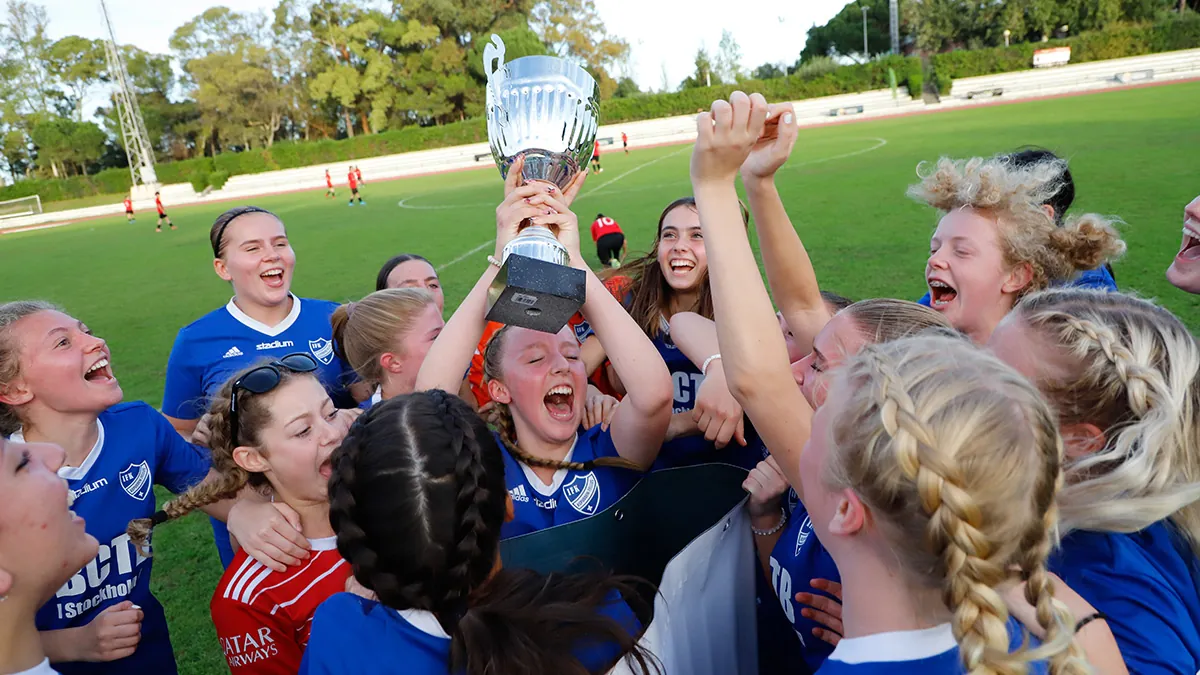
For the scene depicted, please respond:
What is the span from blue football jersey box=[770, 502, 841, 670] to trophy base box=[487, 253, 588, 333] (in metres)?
0.85

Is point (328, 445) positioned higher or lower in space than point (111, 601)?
higher

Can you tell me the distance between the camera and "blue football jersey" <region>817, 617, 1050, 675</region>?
3.94 feet

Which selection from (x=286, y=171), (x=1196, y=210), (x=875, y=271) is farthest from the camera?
(x=286, y=171)

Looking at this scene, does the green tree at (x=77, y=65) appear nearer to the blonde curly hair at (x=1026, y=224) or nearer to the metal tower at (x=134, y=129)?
the metal tower at (x=134, y=129)

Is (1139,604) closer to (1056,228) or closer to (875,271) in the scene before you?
(1056,228)

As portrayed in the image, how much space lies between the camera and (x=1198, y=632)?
4.83 feet

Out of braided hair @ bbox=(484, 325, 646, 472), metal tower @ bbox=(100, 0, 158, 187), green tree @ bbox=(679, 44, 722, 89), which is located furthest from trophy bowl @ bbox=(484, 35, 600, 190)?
green tree @ bbox=(679, 44, 722, 89)

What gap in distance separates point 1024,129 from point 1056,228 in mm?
22617

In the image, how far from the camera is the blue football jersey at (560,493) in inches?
94.9

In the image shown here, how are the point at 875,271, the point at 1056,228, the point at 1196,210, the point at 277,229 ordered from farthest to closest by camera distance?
1. the point at 875,271
2. the point at 277,229
3. the point at 1056,228
4. the point at 1196,210

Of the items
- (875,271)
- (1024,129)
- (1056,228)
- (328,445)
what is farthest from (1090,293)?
(1024,129)

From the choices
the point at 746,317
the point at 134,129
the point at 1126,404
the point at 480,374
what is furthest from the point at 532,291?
the point at 134,129

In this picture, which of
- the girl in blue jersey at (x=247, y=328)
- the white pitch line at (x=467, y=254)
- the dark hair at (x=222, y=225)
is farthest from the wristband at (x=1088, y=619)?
the white pitch line at (x=467, y=254)

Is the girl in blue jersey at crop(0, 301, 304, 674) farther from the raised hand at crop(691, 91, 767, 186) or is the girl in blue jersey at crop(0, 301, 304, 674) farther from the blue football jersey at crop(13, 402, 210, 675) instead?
the raised hand at crop(691, 91, 767, 186)
